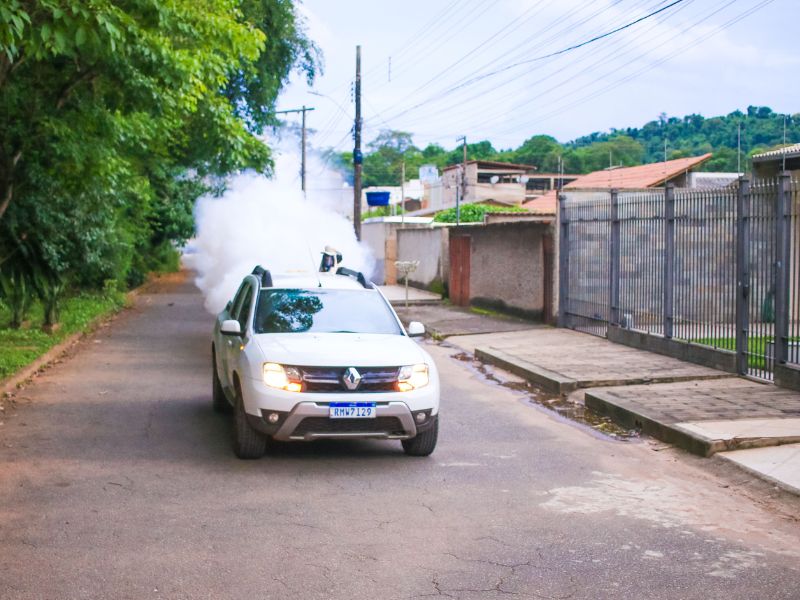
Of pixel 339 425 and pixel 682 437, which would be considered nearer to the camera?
pixel 339 425

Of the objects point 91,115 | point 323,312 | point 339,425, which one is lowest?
point 339,425

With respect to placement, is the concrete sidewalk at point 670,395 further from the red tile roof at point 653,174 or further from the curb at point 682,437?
the red tile roof at point 653,174

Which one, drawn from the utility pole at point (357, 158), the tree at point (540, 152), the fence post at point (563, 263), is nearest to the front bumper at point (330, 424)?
the fence post at point (563, 263)

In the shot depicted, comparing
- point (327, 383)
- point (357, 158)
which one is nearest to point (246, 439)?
point (327, 383)

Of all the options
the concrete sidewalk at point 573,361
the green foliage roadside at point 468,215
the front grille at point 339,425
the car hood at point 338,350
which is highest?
the green foliage roadside at point 468,215

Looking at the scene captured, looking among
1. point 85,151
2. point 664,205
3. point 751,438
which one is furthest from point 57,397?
point 664,205

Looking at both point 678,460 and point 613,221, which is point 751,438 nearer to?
point 678,460

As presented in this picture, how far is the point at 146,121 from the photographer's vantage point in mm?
16859

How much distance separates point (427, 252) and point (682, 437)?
24.3 meters

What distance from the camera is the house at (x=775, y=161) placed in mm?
18828

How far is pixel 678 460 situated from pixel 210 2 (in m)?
10.1

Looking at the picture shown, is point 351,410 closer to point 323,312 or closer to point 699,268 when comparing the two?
point 323,312

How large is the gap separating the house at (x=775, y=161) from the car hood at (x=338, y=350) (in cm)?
1201

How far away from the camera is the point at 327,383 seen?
8500 mm
